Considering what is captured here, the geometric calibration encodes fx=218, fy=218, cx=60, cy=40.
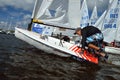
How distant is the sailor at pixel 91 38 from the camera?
13487 mm

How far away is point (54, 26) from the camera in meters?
17.8

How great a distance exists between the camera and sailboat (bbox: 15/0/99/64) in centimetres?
1450

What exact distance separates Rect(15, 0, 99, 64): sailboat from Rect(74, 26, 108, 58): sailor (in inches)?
19.1

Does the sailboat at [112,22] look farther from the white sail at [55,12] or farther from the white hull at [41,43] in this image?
the white hull at [41,43]

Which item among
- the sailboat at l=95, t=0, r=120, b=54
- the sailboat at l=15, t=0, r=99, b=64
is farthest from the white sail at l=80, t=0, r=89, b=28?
the sailboat at l=15, t=0, r=99, b=64

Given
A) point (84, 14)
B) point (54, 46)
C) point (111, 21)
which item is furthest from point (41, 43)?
point (84, 14)

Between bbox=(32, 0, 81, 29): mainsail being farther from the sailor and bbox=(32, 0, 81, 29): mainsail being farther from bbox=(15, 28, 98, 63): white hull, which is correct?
the sailor

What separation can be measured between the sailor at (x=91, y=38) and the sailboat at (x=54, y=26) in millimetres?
485

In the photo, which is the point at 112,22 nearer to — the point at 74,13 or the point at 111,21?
the point at 111,21

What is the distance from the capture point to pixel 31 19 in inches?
698

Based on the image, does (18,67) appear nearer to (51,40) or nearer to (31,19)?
(51,40)

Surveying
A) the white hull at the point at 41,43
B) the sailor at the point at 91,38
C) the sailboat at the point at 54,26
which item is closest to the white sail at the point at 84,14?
the sailboat at the point at 54,26

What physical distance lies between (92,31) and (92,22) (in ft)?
83.0

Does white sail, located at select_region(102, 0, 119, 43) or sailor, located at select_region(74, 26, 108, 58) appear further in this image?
white sail, located at select_region(102, 0, 119, 43)
